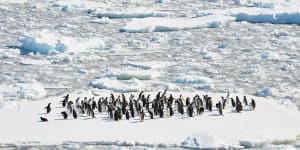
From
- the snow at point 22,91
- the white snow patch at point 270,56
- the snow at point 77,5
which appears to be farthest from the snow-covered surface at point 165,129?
the snow at point 77,5

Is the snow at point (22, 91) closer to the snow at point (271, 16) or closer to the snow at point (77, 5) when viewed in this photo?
the snow at point (271, 16)

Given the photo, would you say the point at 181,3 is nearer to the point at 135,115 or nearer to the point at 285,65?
the point at 285,65

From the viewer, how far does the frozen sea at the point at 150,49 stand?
1844 centimetres

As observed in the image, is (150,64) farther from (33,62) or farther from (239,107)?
(239,107)

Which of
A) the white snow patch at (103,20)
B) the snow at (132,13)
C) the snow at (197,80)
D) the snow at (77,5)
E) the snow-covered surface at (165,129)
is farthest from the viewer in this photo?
the snow at (77,5)

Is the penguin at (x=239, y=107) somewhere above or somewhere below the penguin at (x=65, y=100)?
below

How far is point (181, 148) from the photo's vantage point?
42.0 ft

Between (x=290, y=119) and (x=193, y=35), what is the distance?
1255 cm

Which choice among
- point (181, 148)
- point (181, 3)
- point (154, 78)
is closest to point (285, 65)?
point (154, 78)

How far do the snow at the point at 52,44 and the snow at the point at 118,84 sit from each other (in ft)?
16.3

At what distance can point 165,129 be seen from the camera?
45.8 ft

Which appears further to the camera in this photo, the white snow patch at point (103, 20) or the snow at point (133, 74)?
the white snow patch at point (103, 20)

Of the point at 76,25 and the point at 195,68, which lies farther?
the point at 76,25

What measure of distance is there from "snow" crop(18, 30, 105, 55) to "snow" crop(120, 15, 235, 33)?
12.8 feet
